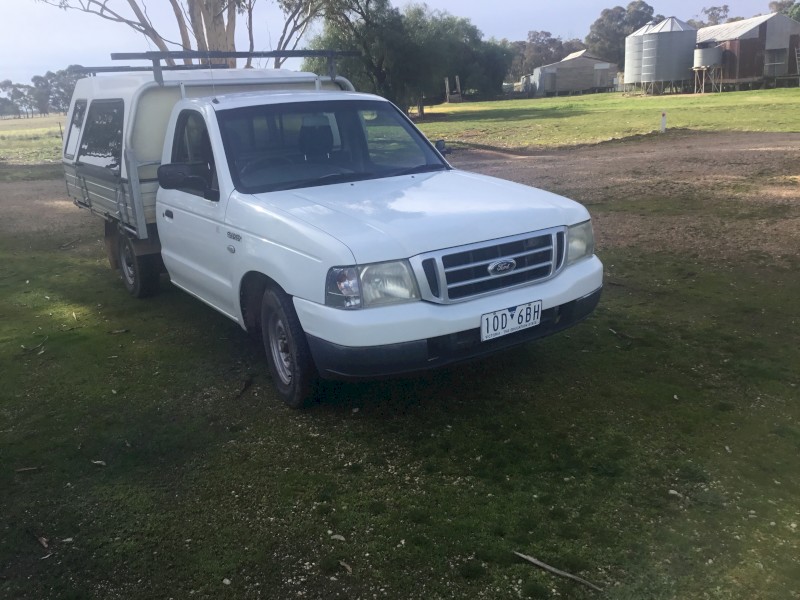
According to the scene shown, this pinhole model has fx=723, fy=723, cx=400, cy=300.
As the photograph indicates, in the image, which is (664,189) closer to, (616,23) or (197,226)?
(197,226)

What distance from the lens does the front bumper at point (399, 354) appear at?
3809 millimetres

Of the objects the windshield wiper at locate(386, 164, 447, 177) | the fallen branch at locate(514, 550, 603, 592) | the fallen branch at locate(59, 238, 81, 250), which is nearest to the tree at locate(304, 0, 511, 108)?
the fallen branch at locate(59, 238, 81, 250)

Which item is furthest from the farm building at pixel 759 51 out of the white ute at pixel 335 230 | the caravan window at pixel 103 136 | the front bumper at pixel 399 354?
the front bumper at pixel 399 354

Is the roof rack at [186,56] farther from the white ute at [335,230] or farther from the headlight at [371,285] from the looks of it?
the headlight at [371,285]

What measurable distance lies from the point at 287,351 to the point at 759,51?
48.9 meters

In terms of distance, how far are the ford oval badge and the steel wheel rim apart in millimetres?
1313

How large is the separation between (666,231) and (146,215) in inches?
231

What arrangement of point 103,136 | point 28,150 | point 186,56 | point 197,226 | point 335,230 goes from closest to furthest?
point 335,230, point 197,226, point 186,56, point 103,136, point 28,150

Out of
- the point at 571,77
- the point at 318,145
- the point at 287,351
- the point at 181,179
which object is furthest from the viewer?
the point at 571,77

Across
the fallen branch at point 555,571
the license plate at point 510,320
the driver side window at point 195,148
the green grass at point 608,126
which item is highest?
the driver side window at point 195,148

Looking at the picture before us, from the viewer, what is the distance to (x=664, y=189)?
11219 mm

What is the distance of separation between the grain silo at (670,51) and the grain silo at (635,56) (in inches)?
52.9

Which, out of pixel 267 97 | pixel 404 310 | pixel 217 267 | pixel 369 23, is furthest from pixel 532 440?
pixel 369 23

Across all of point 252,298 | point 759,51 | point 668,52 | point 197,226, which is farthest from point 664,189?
point 668,52
